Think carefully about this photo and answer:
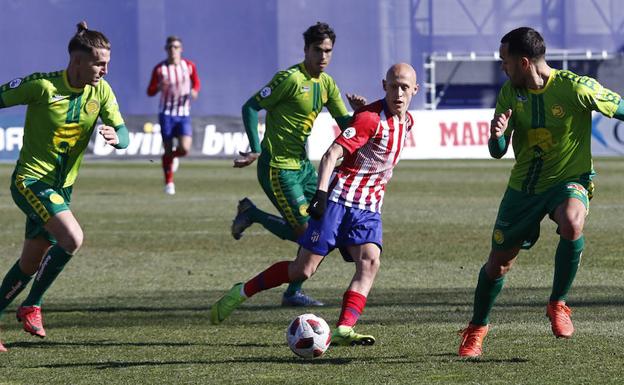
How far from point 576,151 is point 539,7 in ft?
103

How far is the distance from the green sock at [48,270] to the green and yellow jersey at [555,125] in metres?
2.63

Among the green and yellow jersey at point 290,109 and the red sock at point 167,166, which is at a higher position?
the green and yellow jersey at point 290,109

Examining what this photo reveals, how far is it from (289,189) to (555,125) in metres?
2.89

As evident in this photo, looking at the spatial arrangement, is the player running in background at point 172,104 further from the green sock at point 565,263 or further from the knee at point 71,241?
the green sock at point 565,263

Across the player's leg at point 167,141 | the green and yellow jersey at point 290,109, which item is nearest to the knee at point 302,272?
the green and yellow jersey at point 290,109

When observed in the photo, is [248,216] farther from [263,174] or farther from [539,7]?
[539,7]

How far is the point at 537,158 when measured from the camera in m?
7.41

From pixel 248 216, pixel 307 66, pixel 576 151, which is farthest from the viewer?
pixel 248 216

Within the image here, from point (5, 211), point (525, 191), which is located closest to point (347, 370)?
point (525, 191)

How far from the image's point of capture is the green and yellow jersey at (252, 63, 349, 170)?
32.4 ft

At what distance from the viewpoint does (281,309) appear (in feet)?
31.3

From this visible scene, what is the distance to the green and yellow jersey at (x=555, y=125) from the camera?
733 cm

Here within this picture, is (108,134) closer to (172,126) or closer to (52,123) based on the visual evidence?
(52,123)

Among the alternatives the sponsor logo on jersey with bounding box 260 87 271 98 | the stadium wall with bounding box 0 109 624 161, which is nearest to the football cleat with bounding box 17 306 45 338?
the sponsor logo on jersey with bounding box 260 87 271 98
